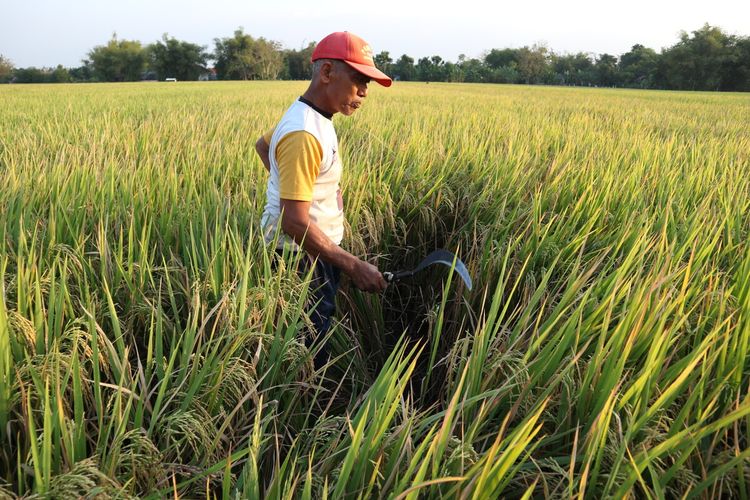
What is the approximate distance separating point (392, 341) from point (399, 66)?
6770 centimetres

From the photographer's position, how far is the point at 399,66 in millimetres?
65000

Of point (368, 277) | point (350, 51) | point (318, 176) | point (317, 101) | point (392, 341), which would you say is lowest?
point (392, 341)

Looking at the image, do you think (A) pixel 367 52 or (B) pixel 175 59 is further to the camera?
(B) pixel 175 59

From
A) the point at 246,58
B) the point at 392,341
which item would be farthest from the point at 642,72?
the point at 392,341

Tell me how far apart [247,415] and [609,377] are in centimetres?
73

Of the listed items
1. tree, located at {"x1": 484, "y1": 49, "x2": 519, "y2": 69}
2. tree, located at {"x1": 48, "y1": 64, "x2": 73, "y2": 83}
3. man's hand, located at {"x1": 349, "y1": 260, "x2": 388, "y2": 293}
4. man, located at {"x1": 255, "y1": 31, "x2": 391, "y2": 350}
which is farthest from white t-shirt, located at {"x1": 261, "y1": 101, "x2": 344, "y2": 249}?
tree, located at {"x1": 484, "y1": 49, "x2": 519, "y2": 69}

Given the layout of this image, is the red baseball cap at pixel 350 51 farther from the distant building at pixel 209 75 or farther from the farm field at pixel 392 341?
the distant building at pixel 209 75

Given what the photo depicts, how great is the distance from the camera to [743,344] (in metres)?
0.99

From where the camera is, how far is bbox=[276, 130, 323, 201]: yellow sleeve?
4.65 ft

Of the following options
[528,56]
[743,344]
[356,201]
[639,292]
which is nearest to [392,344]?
[356,201]

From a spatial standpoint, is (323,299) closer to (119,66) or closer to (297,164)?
(297,164)

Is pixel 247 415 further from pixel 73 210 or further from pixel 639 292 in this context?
pixel 73 210

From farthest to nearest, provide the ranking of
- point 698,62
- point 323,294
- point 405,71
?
point 405,71
point 698,62
point 323,294

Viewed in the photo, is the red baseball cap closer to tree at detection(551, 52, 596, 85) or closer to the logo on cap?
the logo on cap
